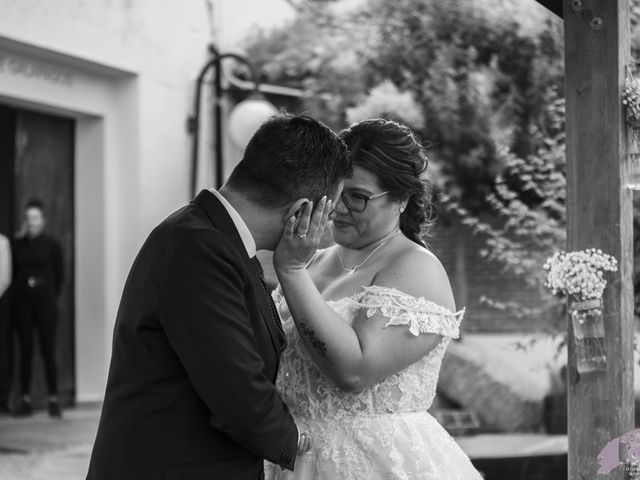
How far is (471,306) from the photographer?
1214 centimetres

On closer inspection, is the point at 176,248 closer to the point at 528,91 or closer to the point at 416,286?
the point at 416,286

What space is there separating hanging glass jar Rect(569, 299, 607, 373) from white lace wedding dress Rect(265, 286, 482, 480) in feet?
1.79

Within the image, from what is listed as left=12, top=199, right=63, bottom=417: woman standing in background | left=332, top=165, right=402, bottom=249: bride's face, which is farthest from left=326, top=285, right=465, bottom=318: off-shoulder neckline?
left=12, top=199, right=63, bottom=417: woman standing in background

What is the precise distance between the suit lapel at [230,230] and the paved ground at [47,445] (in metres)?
4.59

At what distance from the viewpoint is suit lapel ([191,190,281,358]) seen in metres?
2.75

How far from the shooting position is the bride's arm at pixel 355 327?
9.86 ft

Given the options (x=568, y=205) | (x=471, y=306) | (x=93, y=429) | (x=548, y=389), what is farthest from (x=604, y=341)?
(x=471, y=306)

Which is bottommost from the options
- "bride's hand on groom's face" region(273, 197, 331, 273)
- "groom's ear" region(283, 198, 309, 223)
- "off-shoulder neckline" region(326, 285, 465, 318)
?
"off-shoulder neckline" region(326, 285, 465, 318)

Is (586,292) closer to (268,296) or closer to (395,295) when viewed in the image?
(395,295)

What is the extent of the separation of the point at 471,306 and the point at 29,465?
6.17 metres

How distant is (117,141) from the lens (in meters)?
10.0

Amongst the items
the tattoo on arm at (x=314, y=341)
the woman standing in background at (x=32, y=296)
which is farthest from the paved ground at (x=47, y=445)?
the tattoo on arm at (x=314, y=341)

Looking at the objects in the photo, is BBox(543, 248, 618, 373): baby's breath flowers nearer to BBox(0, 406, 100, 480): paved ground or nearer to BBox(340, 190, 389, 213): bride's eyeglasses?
BBox(340, 190, 389, 213): bride's eyeglasses

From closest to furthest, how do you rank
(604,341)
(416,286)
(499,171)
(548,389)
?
(416,286), (604,341), (548,389), (499,171)
